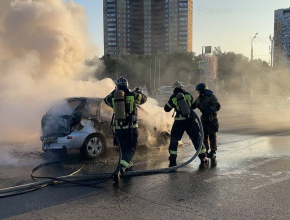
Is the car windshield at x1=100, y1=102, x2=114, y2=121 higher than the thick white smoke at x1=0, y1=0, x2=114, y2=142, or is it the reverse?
the thick white smoke at x1=0, y1=0, x2=114, y2=142

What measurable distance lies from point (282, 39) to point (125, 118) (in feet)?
136

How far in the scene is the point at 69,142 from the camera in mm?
6742

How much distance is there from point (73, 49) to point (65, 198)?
785 cm

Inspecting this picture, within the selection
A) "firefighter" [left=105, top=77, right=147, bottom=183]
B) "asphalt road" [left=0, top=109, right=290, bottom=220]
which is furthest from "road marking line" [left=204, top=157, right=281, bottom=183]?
"firefighter" [left=105, top=77, right=147, bottom=183]

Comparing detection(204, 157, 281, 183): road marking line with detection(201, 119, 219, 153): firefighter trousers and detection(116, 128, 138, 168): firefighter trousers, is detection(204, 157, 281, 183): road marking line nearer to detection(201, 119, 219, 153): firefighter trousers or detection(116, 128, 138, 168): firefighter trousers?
detection(201, 119, 219, 153): firefighter trousers

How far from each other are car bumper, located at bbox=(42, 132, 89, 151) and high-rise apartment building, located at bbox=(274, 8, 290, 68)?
39242mm

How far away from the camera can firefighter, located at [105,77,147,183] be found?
18.2ft

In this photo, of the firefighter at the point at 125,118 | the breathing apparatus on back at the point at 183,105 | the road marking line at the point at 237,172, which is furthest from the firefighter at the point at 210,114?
the firefighter at the point at 125,118

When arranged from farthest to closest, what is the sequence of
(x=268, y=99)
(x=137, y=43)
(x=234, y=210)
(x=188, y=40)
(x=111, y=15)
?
(x=188, y=40) < (x=137, y=43) < (x=111, y=15) < (x=268, y=99) < (x=234, y=210)

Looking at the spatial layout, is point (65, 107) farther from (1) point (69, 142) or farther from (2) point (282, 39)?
(2) point (282, 39)

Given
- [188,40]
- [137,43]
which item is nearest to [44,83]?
[137,43]

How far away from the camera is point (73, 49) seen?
11320mm

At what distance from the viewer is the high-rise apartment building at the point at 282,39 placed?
133 ft

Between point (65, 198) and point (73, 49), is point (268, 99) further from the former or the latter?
point (65, 198)
